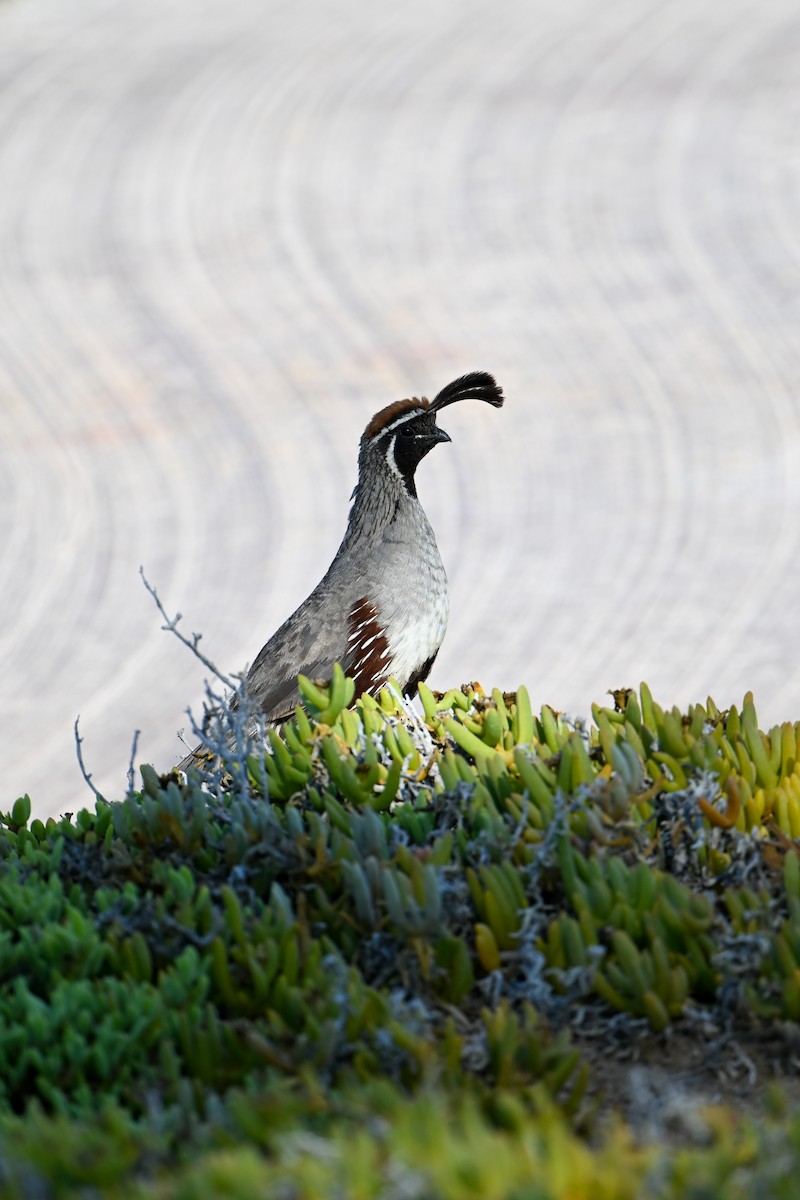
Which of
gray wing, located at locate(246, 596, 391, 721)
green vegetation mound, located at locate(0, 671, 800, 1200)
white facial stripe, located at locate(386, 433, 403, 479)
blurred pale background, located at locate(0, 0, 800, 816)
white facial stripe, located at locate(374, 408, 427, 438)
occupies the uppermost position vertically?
blurred pale background, located at locate(0, 0, 800, 816)

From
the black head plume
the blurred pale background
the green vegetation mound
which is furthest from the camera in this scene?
the blurred pale background

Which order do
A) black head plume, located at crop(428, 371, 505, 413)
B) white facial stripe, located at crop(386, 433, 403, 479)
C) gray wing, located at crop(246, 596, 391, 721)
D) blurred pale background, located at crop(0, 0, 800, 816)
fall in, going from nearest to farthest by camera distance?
gray wing, located at crop(246, 596, 391, 721) → black head plume, located at crop(428, 371, 505, 413) → white facial stripe, located at crop(386, 433, 403, 479) → blurred pale background, located at crop(0, 0, 800, 816)

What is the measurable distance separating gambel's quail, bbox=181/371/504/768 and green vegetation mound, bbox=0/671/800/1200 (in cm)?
223

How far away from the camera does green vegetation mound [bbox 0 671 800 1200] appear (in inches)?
108

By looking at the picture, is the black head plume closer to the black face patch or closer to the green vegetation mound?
the black face patch

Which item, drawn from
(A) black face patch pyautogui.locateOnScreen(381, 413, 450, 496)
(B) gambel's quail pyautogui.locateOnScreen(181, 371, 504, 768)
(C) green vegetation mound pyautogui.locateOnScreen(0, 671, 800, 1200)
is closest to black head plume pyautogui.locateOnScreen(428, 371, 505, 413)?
(B) gambel's quail pyautogui.locateOnScreen(181, 371, 504, 768)

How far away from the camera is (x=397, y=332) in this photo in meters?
15.9

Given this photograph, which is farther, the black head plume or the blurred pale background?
the blurred pale background

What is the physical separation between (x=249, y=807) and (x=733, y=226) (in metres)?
13.7

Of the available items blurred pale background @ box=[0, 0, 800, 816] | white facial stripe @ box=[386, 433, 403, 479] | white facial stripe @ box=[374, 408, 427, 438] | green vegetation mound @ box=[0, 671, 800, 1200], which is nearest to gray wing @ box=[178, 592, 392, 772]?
white facial stripe @ box=[386, 433, 403, 479]

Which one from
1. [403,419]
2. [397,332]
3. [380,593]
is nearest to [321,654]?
[380,593]

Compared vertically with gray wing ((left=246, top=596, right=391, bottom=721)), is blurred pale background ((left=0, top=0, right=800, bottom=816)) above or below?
above

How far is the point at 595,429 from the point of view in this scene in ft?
47.5

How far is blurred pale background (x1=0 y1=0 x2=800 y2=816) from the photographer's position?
39.6 ft
